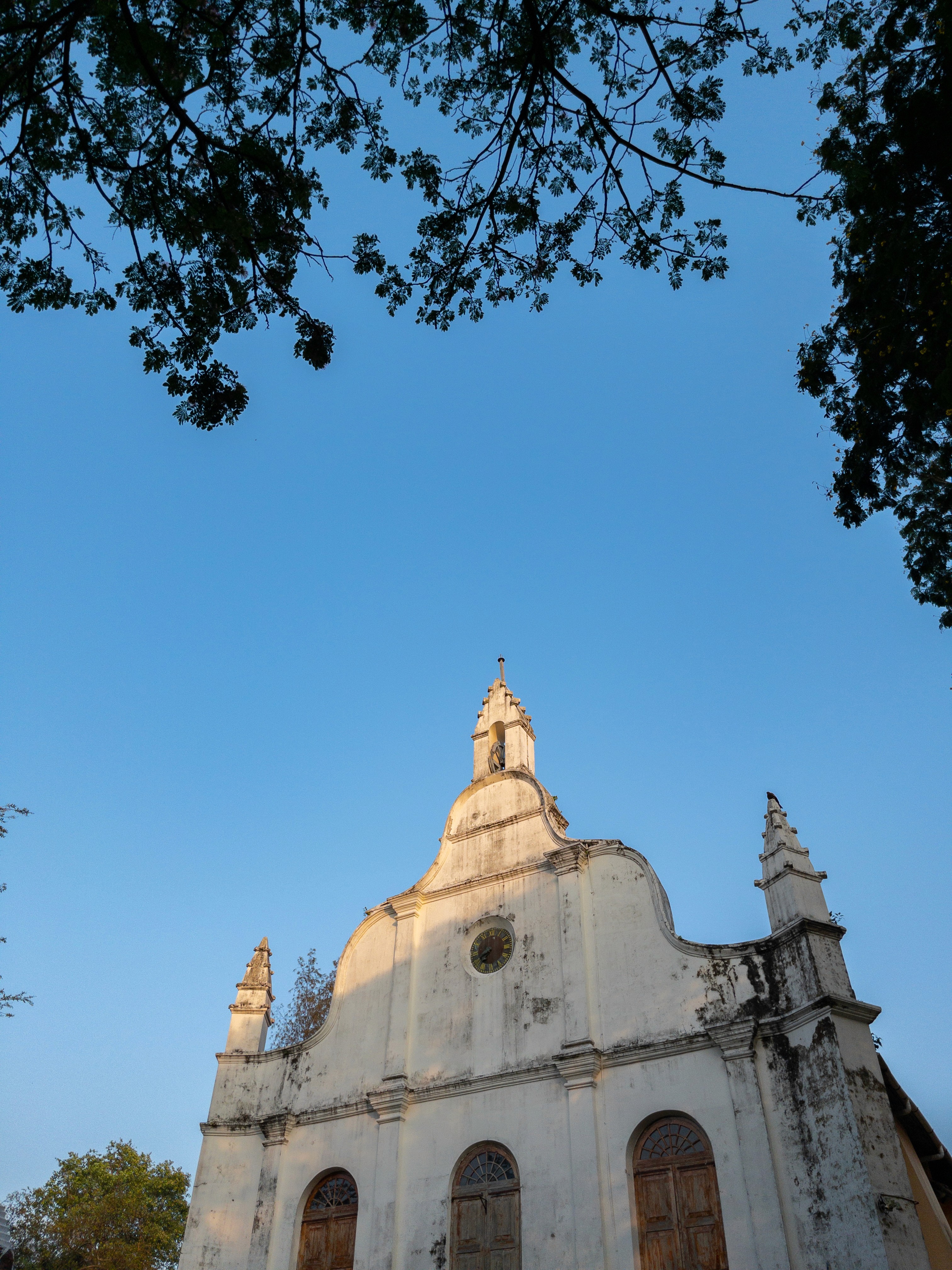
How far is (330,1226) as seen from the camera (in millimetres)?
15328

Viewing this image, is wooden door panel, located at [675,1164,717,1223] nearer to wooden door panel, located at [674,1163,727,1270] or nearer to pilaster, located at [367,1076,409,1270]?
wooden door panel, located at [674,1163,727,1270]

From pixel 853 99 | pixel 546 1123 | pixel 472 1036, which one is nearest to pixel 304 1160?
pixel 472 1036

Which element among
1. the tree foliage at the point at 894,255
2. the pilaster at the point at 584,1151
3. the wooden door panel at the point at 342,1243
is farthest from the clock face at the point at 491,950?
the tree foliage at the point at 894,255

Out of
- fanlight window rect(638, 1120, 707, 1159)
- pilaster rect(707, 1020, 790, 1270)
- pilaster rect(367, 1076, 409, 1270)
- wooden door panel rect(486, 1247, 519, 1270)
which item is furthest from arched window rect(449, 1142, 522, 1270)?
pilaster rect(707, 1020, 790, 1270)

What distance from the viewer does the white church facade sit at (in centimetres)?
1173

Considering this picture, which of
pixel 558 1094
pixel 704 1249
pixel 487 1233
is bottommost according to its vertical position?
pixel 704 1249

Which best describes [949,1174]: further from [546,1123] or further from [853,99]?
[853,99]

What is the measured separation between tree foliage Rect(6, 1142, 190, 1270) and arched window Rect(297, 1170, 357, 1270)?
15.4 metres

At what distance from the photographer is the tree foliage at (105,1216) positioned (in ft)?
91.1

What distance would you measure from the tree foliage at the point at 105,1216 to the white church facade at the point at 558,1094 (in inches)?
604

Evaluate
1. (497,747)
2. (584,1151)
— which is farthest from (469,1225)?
(497,747)

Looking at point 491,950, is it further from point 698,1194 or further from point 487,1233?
point 698,1194

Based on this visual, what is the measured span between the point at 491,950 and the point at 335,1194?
4738 millimetres

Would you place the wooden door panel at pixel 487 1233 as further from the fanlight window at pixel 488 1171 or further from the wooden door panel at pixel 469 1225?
the fanlight window at pixel 488 1171
